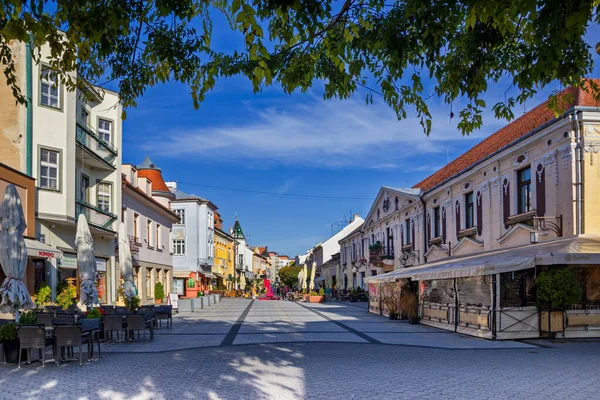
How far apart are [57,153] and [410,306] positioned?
13.8 metres

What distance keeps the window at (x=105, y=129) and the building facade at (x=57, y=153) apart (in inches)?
16.6

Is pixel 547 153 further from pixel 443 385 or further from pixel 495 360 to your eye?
pixel 443 385

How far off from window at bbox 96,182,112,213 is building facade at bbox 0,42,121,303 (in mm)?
229

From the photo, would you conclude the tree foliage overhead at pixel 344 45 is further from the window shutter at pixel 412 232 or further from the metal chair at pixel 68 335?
the window shutter at pixel 412 232

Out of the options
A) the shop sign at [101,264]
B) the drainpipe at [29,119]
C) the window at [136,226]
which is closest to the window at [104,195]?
the shop sign at [101,264]

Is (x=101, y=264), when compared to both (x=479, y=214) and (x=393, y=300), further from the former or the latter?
(x=479, y=214)

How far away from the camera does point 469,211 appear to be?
83.3 ft

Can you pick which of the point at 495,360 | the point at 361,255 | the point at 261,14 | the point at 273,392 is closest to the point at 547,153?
the point at 495,360

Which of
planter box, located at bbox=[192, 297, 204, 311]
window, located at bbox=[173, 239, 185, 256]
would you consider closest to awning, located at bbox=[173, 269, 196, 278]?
window, located at bbox=[173, 239, 185, 256]

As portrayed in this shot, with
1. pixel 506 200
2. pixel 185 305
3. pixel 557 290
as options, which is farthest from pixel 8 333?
pixel 185 305

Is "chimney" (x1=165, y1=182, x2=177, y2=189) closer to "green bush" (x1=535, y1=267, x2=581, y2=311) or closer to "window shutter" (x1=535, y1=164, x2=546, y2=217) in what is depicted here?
"window shutter" (x1=535, y1=164, x2=546, y2=217)

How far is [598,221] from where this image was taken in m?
16.4

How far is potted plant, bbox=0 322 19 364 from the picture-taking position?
11.1 m

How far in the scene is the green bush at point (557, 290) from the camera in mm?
15359
